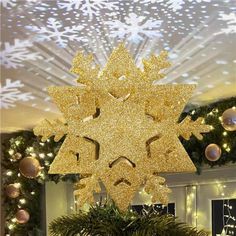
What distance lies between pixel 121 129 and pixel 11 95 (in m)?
2.23

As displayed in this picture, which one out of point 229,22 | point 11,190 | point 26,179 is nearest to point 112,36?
point 229,22

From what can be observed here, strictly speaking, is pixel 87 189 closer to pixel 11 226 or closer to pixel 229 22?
pixel 229 22

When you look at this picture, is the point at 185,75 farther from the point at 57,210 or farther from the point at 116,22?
the point at 57,210

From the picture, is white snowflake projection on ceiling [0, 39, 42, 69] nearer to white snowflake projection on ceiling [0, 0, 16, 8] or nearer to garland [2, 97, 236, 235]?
white snowflake projection on ceiling [0, 0, 16, 8]

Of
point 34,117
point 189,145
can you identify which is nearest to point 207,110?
point 189,145

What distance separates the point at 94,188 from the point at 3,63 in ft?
4.83

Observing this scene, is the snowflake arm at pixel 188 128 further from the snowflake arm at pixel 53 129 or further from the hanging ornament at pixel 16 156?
the hanging ornament at pixel 16 156

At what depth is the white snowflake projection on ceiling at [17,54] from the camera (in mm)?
2188

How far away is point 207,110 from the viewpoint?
339 centimetres

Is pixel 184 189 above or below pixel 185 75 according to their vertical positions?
below

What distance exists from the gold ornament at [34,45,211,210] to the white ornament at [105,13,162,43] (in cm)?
86

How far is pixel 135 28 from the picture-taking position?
2025mm

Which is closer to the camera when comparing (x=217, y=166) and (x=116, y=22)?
(x=116, y=22)

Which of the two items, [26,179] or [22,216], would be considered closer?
[22,216]
